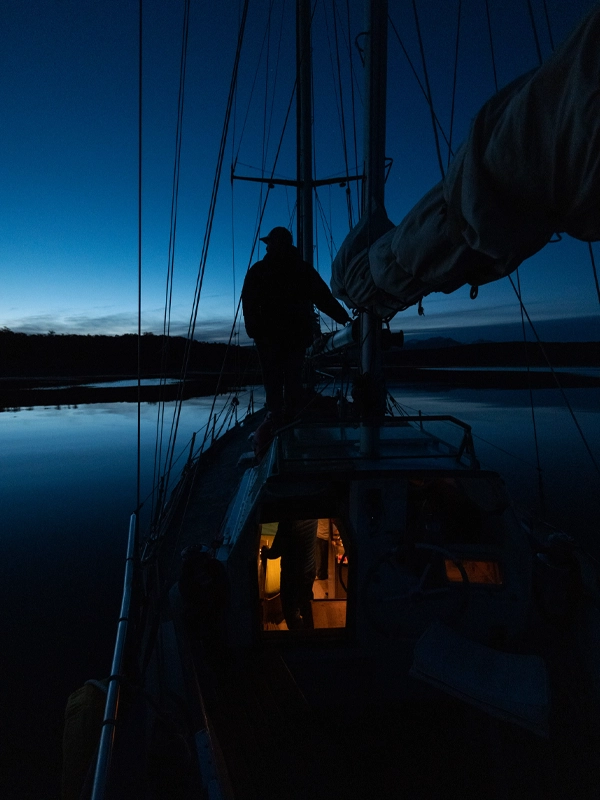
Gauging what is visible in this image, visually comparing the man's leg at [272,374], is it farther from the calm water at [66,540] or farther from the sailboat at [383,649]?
the calm water at [66,540]

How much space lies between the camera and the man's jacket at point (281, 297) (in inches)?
243

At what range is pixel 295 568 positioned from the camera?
454cm

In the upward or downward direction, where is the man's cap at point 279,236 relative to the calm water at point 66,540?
upward

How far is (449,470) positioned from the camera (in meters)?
3.49

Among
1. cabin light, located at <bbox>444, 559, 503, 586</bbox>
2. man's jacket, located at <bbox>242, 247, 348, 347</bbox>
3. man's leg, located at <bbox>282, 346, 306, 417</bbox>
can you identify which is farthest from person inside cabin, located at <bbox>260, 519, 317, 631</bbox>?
man's jacket, located at <bbox>242, 247, 348, 347</bbox>

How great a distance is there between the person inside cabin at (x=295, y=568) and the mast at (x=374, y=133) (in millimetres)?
1199

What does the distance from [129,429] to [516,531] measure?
29.8 metres

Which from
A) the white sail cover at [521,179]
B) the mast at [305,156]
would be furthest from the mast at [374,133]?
the mast at [305,156]

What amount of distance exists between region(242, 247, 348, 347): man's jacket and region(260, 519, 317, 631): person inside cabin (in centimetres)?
287

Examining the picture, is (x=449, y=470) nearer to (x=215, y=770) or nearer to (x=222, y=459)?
(x=215, y=770)

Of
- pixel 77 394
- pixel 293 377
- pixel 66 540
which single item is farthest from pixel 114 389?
pixel 293 377

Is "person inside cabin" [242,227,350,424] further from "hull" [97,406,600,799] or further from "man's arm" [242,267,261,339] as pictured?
"hull" [97,406,600,799]

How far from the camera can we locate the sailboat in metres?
2.67

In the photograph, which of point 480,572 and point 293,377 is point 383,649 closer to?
point 480,572
